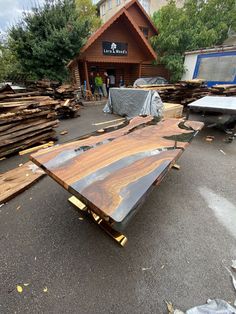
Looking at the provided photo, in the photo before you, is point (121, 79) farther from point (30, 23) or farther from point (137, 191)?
point (137, 191)

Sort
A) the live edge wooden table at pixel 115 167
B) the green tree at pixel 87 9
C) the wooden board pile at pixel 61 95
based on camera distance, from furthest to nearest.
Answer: the green tree at pixel 87 9 < the wooden board pile at pixel 61 95 < the live edge wooden table at pixel 115 167

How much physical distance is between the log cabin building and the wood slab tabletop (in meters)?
8.45

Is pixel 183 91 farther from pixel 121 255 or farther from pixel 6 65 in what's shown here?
pixel 6 65

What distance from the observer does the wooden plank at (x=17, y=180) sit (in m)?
2.35

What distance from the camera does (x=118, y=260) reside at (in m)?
1.57

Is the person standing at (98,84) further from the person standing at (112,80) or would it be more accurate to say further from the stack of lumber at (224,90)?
the stack of lumber at (224,90)

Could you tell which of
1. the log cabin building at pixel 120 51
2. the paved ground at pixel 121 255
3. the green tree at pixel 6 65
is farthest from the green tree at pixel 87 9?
the paved ground at pixel 121 255

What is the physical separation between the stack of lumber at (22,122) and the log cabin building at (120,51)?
20.2 feet

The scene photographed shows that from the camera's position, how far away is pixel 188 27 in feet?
33.8

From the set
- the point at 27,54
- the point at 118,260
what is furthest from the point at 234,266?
the point at 27,54

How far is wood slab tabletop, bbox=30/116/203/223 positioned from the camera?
45.8 inches

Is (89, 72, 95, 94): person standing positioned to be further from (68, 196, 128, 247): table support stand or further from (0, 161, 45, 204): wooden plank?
(68, 196, 128, 247): table support stand

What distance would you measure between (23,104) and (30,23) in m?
6.77

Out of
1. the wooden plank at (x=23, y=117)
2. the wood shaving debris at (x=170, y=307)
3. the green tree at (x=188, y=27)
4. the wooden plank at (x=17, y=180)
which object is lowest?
the wood shaving debris at (x=170, y=307)
